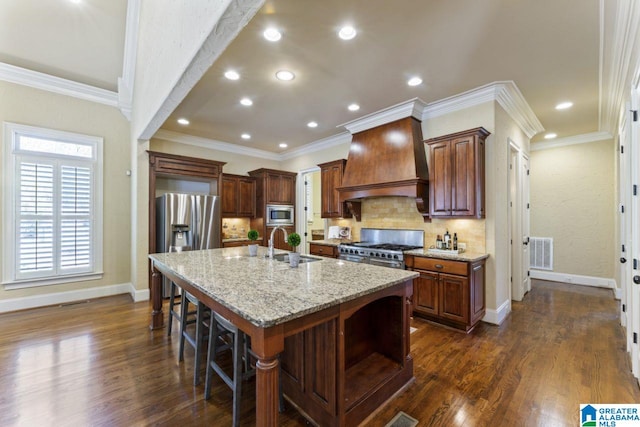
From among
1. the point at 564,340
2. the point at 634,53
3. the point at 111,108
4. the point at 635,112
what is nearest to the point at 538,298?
the point at 564,340

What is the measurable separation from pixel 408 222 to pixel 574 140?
3.92 meters

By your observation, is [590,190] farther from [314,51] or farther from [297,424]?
[297,424]

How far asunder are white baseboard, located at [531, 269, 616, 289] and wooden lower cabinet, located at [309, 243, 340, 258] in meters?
4.39

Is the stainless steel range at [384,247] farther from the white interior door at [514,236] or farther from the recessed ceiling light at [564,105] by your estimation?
the recessed ceiling light at [564,105]

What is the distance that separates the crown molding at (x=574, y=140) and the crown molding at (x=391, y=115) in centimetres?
337

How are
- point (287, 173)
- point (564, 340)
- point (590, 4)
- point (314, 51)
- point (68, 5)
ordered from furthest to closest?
1. point (287, 173)
2. point (68, 5)
3. point (564, 340)
4. point (314, 51)
5. point (590, 4)

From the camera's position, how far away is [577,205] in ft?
16.9

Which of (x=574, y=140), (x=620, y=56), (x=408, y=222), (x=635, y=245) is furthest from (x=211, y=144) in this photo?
(x=574, y=140)

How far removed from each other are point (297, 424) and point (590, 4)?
12.0ft

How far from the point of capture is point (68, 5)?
3295mm

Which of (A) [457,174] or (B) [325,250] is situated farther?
(B) [325,250]

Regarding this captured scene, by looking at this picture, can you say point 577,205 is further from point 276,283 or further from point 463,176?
point 276,283

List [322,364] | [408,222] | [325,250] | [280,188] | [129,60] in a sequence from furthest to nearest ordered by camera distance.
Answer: [280,188] → [325,250] → [408,222] → [129,60] → [322,364]

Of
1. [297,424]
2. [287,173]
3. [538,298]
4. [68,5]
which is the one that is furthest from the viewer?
[287,173]
